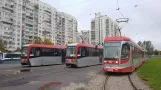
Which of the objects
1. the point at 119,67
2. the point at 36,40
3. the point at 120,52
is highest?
the point at 36,40

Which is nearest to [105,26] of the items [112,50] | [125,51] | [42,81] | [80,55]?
[80,55]

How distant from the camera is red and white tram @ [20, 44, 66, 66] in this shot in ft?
89.0

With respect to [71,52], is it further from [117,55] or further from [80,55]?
[117,55]

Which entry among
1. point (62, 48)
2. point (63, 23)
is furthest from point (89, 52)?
point (63, 23)

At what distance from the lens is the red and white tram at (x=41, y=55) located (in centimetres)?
2712

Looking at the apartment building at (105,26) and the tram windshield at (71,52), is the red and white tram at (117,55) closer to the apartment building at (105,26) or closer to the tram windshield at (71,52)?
the tram windshield at (71,52)

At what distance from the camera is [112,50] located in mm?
16938

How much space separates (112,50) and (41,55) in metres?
14.2

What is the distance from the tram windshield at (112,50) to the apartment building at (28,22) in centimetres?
6250

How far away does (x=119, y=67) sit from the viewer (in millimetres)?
16391

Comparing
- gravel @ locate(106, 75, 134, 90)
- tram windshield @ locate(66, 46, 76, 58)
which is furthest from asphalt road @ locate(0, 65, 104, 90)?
tram windshield @ locate(66, 46, 76, 58)

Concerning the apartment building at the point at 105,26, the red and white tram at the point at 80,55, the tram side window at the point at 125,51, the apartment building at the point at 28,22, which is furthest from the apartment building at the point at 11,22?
the tram side window at the point at 125,51

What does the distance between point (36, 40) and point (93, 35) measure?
1900 cm

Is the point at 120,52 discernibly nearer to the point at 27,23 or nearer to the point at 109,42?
the point at 109,42
